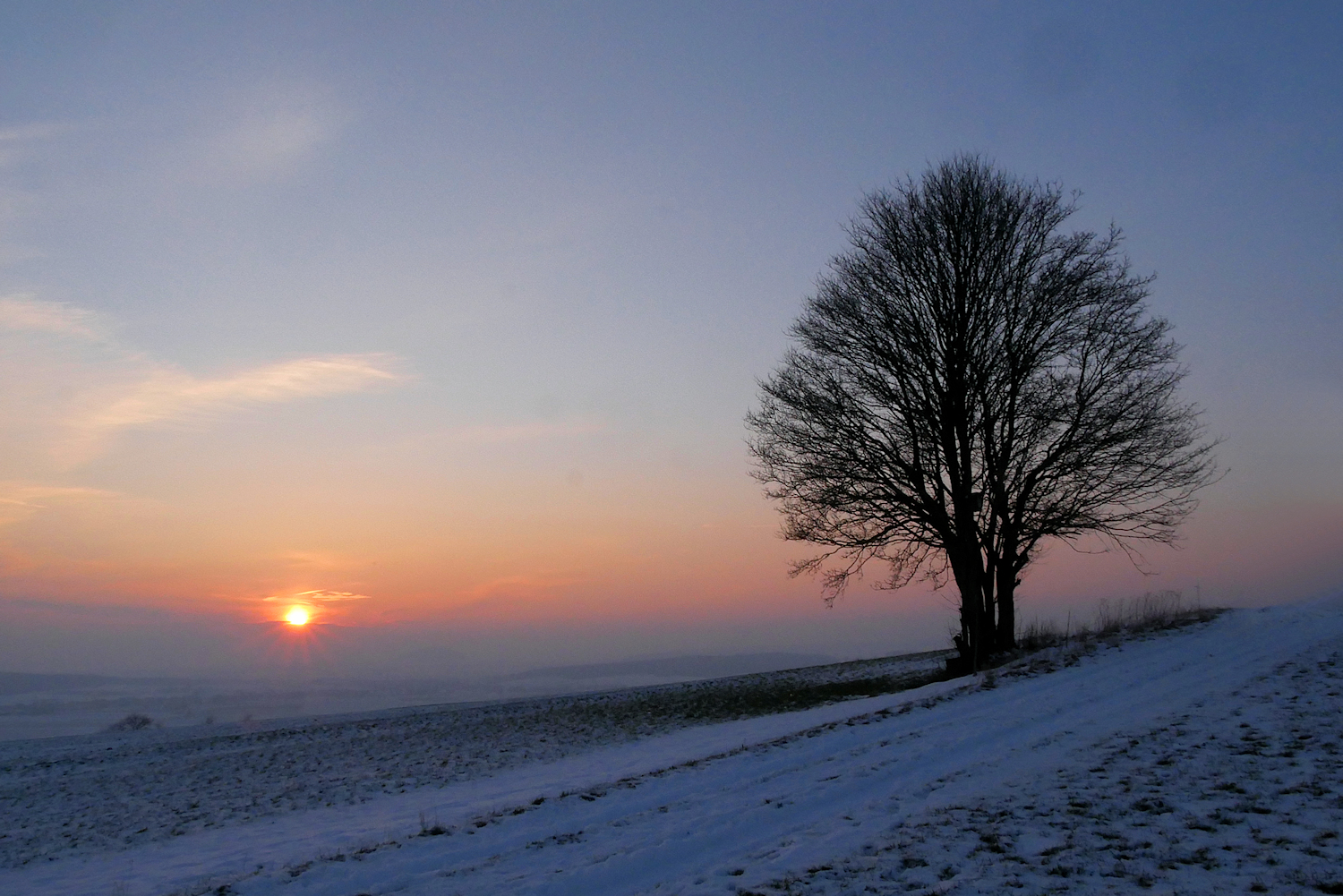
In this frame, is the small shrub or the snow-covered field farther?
the small shrub

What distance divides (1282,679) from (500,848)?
1261 cm

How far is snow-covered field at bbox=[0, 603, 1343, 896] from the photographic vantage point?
7164 mm

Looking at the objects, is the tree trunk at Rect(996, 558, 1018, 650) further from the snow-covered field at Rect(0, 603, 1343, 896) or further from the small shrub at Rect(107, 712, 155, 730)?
the small shrub at Rect(107, 712, 155, 730)

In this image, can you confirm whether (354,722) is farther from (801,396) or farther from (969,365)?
(969,365)

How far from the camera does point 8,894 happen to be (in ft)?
33.8

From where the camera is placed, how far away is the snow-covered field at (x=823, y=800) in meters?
7.16

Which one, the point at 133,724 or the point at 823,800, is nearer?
the point at 823,800

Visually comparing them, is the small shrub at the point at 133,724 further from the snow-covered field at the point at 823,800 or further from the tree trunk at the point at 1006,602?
the tree trunk at the point at 1006,602

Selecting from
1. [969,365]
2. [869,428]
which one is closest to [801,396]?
[869,428]

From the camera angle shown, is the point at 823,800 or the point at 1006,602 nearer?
the point at 823,800

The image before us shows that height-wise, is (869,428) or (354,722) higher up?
(869,428)

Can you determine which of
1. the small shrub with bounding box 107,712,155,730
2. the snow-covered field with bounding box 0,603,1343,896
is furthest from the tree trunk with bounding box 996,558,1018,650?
the small shrub with bounding box 107,712,155,730

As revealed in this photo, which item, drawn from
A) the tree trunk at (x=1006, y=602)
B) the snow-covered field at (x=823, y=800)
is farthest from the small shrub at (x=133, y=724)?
the tree trunk at (x=1006, y=602)

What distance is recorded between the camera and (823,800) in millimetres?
9820
